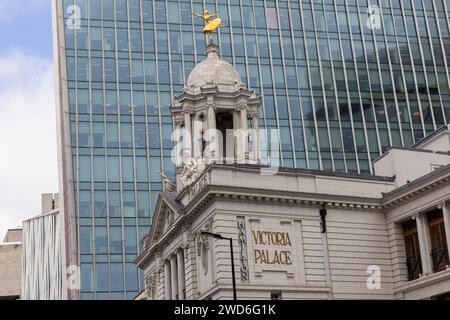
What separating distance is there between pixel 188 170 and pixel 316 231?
1043 cm

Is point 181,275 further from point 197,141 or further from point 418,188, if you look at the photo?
point 418,188

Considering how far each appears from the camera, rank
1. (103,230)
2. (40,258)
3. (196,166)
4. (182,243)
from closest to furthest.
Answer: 1. (182,243)
2. (196,166)
3. (103,230)
4. (40,258)

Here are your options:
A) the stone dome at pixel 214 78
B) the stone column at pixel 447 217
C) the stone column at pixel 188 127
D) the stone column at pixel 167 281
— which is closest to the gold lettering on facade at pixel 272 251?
the stone column at pixel 447 217

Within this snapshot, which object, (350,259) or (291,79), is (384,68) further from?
(350,259)

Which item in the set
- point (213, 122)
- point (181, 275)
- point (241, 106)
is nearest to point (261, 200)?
point (181, 275)

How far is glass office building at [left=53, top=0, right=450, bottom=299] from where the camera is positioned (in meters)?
87.4

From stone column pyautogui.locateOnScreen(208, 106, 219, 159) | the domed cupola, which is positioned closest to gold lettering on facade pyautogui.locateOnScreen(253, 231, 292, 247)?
the domed cupola

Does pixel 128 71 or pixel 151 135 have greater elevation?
pixel 128 71

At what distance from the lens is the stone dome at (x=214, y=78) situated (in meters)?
54.0

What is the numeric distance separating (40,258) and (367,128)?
78.7m

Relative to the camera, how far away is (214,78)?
180 feet

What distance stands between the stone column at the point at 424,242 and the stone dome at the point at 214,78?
15721 millimetres
